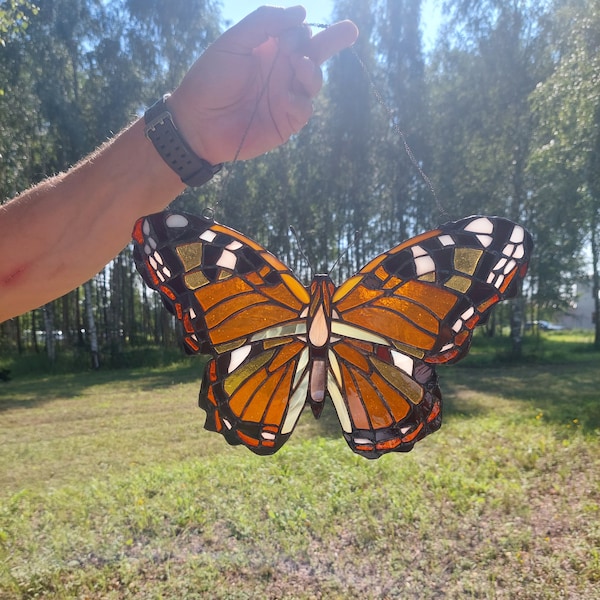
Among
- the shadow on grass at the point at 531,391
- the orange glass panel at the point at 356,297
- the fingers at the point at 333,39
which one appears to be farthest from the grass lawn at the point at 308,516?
the fingers at the point at 333,39

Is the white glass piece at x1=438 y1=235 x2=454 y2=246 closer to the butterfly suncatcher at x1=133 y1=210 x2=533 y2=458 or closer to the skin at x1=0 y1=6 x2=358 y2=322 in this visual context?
the butterfly suncatcher at x1=133 y1=210 x2=533 y2=458

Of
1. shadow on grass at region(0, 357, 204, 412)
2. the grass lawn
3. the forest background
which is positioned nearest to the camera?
the grass lawn

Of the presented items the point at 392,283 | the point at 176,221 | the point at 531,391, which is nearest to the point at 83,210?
the point at 176,221

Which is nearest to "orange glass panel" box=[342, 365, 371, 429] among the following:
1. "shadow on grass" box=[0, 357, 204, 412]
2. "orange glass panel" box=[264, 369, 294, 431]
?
"orange glass panel" box=[264, 369, 294, 431]

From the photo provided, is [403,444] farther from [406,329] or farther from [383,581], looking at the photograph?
[383,581]

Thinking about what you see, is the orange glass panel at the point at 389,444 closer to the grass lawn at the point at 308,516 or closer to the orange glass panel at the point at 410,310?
the orange glass panel at the point at 410,310

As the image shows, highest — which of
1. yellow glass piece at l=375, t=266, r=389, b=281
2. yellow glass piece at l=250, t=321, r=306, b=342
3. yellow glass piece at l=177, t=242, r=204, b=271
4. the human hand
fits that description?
the human hand

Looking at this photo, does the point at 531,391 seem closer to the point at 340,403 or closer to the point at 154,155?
the point at 340,403

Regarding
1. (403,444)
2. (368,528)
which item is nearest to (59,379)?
(368,528)
